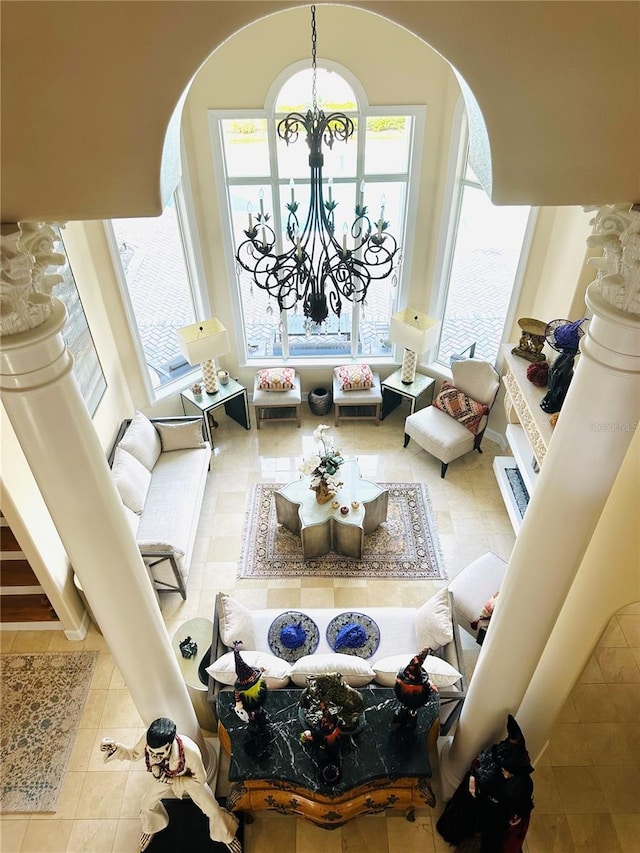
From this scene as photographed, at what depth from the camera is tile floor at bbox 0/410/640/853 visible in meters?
3.93

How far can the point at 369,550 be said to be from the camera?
5.84 m

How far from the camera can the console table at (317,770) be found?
350cm

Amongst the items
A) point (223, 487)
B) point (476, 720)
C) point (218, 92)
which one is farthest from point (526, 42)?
point (223, 487)

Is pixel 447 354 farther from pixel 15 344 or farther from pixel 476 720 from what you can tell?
pixel 15 344

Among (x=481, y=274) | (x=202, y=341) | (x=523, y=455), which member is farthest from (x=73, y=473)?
(x=481, y=274)

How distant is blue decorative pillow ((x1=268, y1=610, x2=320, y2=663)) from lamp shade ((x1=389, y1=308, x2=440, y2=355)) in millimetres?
3295

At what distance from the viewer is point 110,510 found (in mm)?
2635

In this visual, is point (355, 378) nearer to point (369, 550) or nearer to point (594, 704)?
point (369, 550)

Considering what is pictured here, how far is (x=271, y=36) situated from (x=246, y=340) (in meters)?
3.25

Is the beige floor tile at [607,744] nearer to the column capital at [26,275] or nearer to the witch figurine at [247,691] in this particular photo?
the witch figurine at [247,691]

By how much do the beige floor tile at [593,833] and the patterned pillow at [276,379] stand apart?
4.92 metres

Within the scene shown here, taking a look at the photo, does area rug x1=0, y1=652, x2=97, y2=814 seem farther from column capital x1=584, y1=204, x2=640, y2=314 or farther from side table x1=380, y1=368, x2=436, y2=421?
column capital x1=584, y1=204, x2=640, y2=314

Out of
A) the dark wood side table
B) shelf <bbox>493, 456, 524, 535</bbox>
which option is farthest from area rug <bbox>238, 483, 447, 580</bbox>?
the dark wood side table

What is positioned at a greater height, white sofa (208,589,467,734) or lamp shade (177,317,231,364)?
lamp shade (177,317,231,364)
